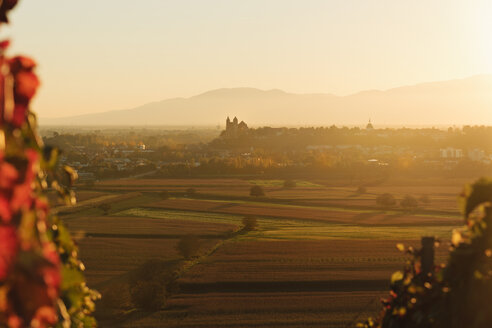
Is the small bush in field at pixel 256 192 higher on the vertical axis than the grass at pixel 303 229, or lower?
higher

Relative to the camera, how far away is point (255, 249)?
29.8 metres

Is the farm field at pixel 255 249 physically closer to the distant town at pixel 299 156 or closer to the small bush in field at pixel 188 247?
the small bush in field at pixel 188 247

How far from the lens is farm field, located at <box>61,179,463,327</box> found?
65.1 feet

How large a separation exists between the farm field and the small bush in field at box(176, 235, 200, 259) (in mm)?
462

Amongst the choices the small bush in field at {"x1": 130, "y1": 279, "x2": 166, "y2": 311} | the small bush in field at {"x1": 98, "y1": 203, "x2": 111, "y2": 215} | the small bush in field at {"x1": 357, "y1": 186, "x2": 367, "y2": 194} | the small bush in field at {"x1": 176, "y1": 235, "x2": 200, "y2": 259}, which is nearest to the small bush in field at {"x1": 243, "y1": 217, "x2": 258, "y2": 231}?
the small bush in field at {"x1": 176, "y1": 235, "x2": 200, "y2": 259}

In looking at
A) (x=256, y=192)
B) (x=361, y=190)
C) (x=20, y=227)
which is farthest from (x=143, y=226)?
(x=20, y=227)

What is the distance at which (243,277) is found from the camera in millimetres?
24094

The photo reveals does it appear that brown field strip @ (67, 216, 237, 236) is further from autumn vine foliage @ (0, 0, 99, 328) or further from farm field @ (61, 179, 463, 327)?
autumn vine foliage @ (0, 0, 99, 328)

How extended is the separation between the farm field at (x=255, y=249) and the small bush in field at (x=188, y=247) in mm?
462

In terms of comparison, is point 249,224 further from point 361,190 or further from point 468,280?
point 468,280

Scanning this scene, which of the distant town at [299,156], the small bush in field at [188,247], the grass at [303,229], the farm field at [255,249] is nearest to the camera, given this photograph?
the farm field at [255,249]

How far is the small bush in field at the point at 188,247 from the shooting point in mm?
29125

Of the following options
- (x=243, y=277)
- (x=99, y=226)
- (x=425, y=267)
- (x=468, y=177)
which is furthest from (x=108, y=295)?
(x=468, y=177)

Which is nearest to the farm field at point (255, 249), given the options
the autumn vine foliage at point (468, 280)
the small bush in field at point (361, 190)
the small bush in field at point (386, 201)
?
the small bush in field at point (361, 190)
